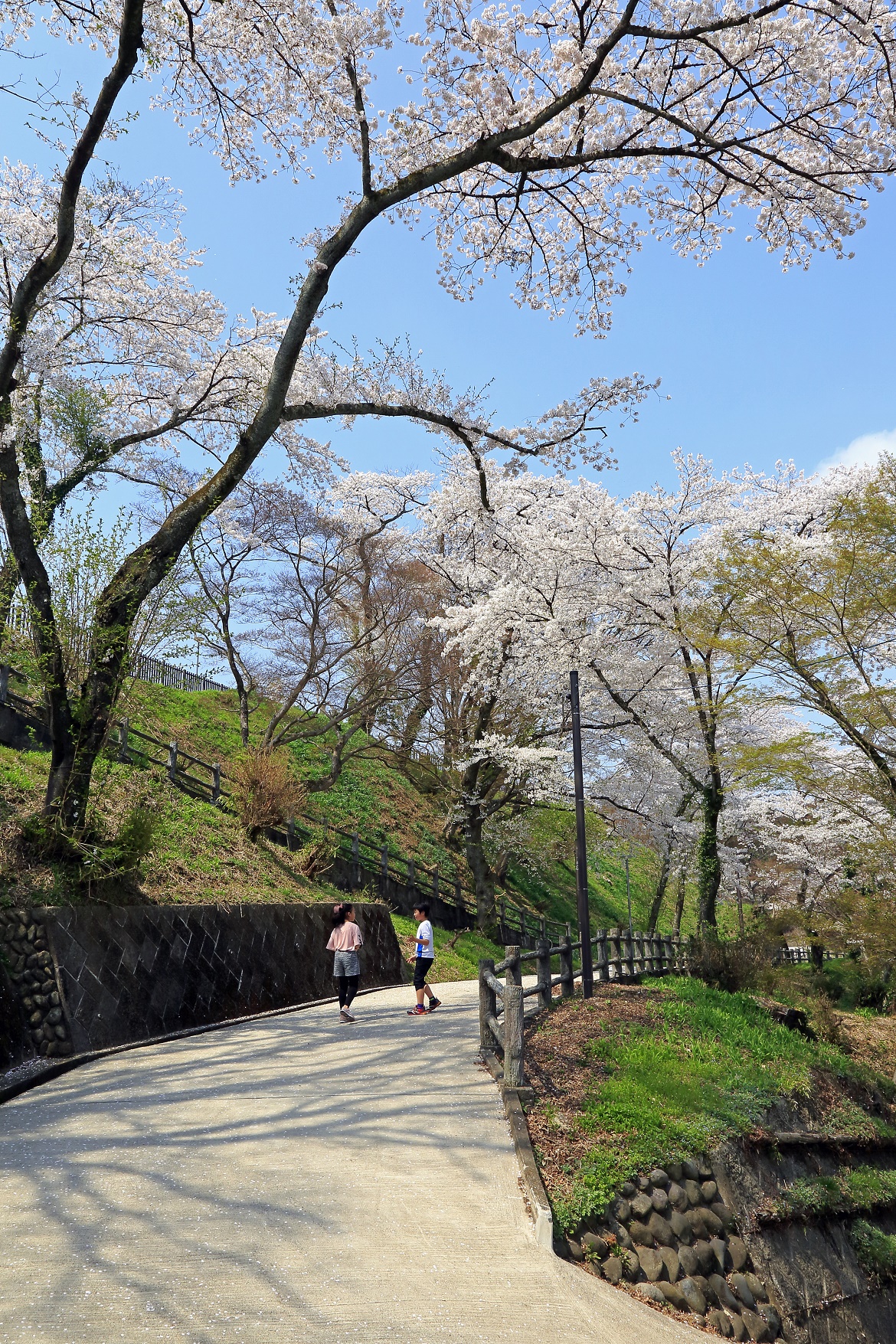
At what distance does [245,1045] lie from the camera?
392 inches

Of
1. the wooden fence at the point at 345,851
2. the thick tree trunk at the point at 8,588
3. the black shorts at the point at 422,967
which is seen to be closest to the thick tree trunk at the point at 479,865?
the wooden fence at the point at 345,851

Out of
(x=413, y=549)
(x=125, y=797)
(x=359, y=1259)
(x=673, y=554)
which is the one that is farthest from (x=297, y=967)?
(x=413, y=549)

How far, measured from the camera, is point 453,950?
22.6 metres

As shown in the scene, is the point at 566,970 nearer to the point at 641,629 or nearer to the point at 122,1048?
the point at 122,1048

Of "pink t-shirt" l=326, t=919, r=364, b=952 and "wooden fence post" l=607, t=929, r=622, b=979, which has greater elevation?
"pink t-shirt" l=326, t=919, r=364, b=952

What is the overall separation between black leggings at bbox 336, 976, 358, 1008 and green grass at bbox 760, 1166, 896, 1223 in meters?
5.35

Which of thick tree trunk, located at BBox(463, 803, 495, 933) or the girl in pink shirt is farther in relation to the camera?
thick tree trunk, located at BBox(463, 803, 495, 933)

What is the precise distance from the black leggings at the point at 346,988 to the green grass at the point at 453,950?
8985 mm

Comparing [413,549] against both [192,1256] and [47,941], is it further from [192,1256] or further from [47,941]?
[192,1256]

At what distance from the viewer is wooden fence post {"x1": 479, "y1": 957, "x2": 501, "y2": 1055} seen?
29.5 ft

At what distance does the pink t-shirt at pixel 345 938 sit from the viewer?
11078 millimetres

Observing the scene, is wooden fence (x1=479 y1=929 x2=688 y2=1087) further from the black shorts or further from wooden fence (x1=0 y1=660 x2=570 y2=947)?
wooden fence (x1=0 y1=660 x2=570 y2=947)

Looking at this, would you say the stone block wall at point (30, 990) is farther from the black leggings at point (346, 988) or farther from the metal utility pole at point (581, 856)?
the metal utility pole at point (581, 856)

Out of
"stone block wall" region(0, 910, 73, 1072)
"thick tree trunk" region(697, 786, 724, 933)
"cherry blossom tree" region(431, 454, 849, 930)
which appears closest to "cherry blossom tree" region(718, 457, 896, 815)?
"cherry blossom tree" region(431, 454, 849, 930)
